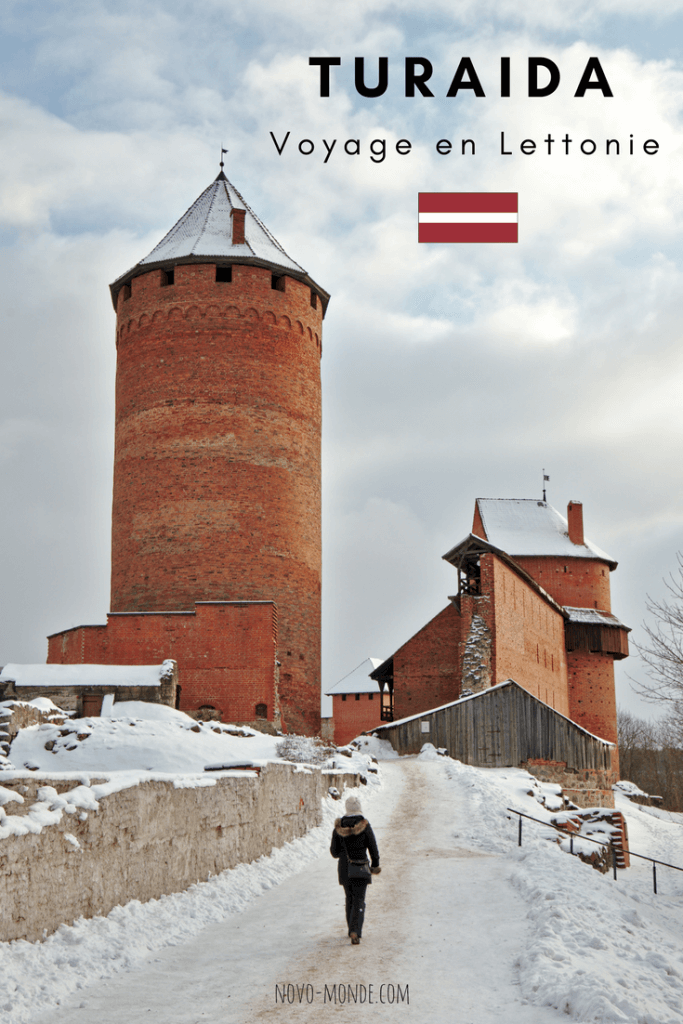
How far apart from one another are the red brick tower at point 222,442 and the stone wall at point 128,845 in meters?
16.6

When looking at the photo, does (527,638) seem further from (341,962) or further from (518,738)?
(341,962)

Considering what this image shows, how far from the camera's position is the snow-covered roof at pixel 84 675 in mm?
22172

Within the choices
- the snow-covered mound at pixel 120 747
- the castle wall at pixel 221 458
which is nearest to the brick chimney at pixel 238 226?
the castle wall at pixel 221 458

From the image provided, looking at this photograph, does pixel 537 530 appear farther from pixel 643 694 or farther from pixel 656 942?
pixel 656 942

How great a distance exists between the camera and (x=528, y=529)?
4712 cm

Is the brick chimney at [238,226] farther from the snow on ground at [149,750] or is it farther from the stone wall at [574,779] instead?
the stone wall at [574,779]

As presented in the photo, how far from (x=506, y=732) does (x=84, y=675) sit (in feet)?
33.2

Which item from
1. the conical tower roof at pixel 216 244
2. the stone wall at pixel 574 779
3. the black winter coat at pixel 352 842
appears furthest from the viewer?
the conical tower roof at pixel 216 244

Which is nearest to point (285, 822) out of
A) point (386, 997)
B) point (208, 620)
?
point (386, 997)

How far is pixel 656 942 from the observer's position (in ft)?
29.9

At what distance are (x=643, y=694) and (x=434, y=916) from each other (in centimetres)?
1203

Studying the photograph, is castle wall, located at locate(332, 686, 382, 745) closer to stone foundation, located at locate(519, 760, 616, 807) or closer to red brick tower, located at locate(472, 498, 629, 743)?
red brick tower, located at locate(472, 498, 629, 743)

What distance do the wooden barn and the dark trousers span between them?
16.7 metres

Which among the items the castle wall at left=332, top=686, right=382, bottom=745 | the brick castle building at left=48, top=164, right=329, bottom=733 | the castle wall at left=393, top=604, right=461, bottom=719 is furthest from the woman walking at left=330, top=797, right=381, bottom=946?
the castle wall at left=332, top=686, right=382, bottom=745
